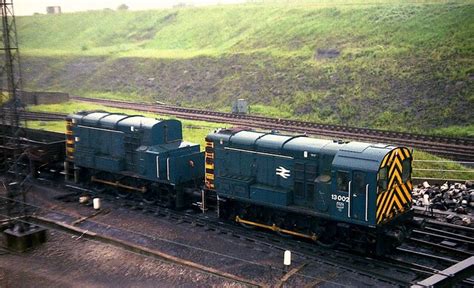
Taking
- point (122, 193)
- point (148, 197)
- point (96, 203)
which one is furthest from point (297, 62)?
point (96, 203)

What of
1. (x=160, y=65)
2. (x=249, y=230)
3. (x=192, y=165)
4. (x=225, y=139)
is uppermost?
(x=160, y=65)

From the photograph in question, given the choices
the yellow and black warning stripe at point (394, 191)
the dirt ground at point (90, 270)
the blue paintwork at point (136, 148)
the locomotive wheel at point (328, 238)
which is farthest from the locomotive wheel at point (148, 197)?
the yellow and black warning stripe at point (394, 191)

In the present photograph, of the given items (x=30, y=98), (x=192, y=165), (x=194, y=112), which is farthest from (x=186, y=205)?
(x=30, y=98)

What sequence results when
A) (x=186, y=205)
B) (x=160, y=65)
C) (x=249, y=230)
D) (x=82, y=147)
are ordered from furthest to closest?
(x=160, y=65) < (x=82, y=147) < (x=186, y=205) < (x=249, y=230)

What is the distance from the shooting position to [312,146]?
16.2 meters

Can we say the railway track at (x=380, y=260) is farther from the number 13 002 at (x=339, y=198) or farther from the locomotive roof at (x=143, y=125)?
the locomotive roof at (x=143, y=125)

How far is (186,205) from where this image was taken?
813 inches

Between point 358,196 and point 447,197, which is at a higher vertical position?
point 358,196

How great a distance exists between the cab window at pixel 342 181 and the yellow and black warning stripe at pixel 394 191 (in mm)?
1045

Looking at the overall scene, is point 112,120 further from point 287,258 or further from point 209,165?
point 287,258

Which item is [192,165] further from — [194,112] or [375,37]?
[375,37]

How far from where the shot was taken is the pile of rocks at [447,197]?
18.6 meters

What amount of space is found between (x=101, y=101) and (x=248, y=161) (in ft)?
120

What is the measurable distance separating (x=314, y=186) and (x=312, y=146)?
1403 millimetres
